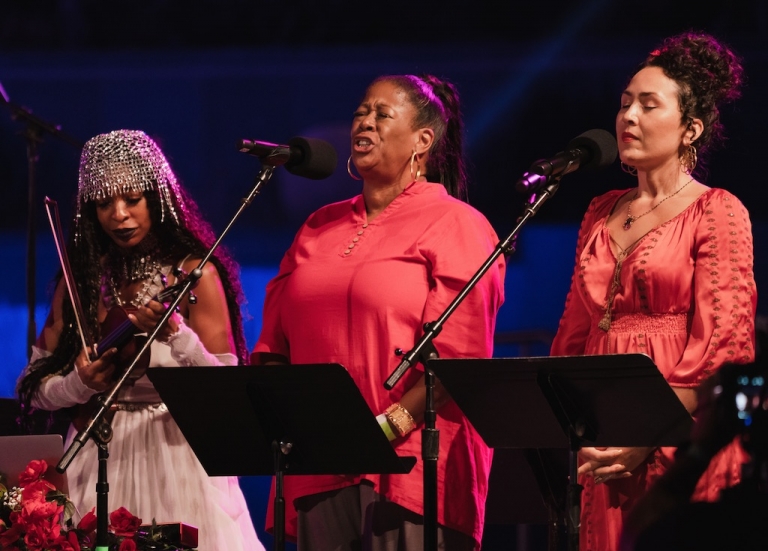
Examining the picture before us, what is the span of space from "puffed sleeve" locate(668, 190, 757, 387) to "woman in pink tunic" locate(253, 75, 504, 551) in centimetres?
59

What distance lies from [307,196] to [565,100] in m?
1.30

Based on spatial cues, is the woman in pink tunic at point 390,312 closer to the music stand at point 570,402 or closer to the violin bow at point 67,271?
the music stand at point 570,402

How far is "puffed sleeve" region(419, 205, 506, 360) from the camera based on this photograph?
3.38 meters

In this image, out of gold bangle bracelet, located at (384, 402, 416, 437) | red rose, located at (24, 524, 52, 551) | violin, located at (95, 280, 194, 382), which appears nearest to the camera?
red rose, located at (24, 524, 52, 551)

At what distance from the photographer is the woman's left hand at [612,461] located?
3098 mm

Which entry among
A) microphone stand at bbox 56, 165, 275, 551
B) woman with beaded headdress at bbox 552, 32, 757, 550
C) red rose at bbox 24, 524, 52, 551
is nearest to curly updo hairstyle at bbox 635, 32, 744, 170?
woman with beaded headdress at bbox 552, 32, 757, 550

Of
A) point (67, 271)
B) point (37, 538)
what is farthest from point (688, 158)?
point (37, 538)

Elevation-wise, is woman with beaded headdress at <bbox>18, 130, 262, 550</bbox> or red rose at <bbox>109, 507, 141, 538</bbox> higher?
woman with beaded headdress at <bbox>18, 130, 262, 550</bbox>

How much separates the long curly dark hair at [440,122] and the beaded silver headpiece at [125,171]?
862mm

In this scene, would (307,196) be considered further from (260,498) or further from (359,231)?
(359,231)

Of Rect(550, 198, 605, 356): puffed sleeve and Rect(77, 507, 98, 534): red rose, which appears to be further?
Rect(550, 198, 605, 356): puffed sleeve

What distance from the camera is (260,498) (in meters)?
5.98

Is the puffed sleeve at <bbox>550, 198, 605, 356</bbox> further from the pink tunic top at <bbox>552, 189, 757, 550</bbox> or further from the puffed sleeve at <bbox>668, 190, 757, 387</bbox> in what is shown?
the puffed sleeve at <bbox>668, 190, 757, 387</bbox>

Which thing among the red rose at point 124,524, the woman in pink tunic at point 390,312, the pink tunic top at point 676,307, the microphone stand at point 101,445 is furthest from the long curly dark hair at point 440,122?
the red rose at point 124,524
